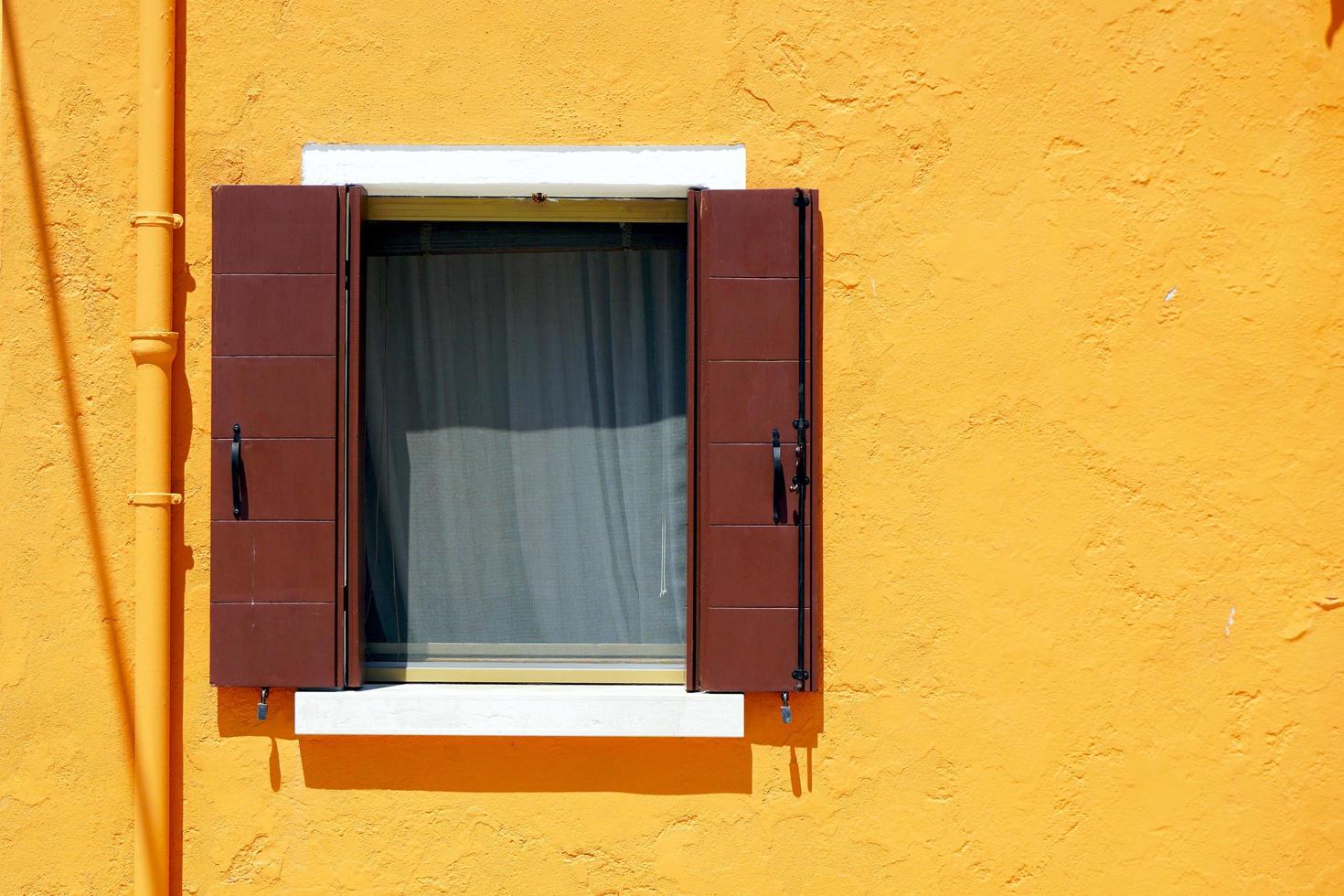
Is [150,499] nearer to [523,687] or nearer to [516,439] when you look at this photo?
[516,439]

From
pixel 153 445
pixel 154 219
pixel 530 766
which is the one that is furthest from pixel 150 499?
pixel 530 766

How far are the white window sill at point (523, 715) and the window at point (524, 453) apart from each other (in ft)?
0.69

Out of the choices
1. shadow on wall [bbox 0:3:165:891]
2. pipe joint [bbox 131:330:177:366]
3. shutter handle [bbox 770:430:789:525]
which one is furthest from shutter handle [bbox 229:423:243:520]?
shutter handle [bbox 770:430:789:525]

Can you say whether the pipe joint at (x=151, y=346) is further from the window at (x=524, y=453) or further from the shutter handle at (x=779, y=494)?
the shutter handle at (x=779, y=494)

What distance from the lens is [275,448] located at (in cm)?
307

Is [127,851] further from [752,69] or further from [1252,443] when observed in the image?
[1252,443]

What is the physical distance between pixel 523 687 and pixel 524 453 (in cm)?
65

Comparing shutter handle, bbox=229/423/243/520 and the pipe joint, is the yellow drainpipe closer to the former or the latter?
the pipe joint

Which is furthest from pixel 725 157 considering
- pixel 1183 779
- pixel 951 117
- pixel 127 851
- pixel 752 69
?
pixel 127 851

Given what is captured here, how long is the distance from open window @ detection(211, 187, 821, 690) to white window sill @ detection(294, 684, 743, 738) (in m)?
0.07

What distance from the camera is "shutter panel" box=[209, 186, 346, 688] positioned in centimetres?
307

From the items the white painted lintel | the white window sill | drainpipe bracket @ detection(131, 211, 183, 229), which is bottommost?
the white window sill

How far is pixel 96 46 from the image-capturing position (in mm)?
3156

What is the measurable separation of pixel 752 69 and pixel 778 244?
0.49m
